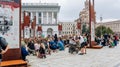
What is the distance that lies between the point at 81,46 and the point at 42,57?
368 centimetres

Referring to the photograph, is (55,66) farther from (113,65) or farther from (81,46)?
(81,46)

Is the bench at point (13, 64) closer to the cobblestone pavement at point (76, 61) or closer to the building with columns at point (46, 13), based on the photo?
the cobblestone pavement at point (76, 61)

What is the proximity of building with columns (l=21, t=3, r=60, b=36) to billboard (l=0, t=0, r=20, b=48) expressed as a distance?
98.5 m

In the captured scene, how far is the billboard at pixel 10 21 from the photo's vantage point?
1098cm

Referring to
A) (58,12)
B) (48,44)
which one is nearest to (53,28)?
(58,12)

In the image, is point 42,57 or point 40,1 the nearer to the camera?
point 42,57

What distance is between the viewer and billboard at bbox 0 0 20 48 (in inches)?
432

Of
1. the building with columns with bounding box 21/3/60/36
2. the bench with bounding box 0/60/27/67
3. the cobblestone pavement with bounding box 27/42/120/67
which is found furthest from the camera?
the building with columns with bounding box 21/3/60/36

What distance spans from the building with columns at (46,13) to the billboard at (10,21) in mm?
98549

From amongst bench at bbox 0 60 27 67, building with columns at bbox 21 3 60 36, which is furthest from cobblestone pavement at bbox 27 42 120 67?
building with columns at bbox 21 3 60 36

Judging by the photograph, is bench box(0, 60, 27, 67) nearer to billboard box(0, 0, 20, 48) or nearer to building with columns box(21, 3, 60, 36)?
billboard box(0, 0, 20, 48)

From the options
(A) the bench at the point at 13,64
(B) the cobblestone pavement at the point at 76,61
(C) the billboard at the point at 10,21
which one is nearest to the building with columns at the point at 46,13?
(B) the cobblestone pavement at the point at 76,61

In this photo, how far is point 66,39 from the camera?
31734mm

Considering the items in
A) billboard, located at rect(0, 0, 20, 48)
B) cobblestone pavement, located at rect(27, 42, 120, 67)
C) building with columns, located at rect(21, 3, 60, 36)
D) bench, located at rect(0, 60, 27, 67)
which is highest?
building with columns, located at rect(21, 3, 60, 36)
